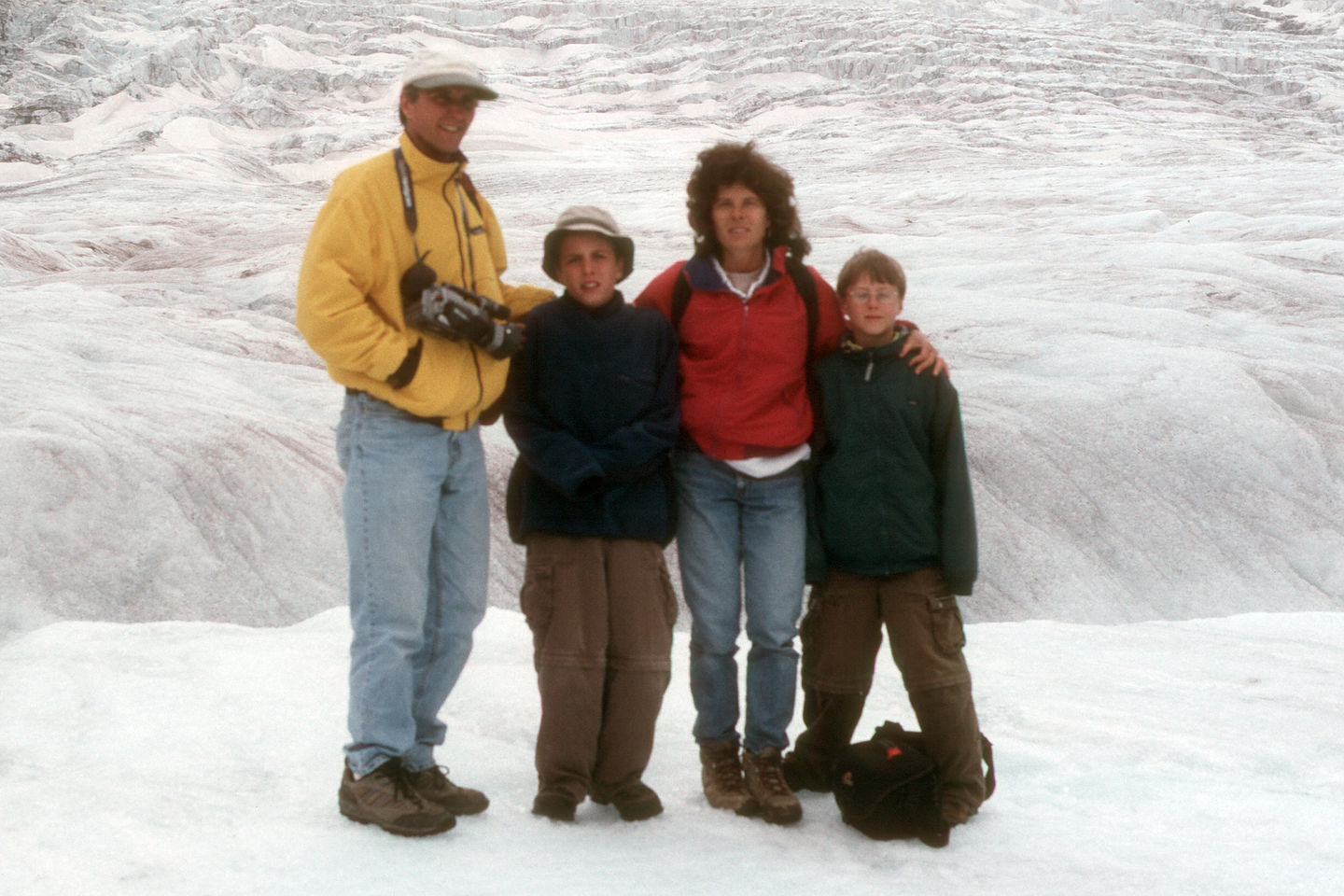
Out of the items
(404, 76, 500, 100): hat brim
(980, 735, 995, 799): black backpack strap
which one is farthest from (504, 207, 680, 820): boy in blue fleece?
(980, 735, 995, 799): black backpack strap

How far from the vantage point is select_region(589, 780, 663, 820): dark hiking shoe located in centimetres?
340

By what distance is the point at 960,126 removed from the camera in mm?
33906

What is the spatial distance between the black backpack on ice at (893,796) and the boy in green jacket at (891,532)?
0.39ft

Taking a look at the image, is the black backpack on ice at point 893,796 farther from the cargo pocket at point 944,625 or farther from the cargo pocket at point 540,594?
the cargo pocket at point 540,594

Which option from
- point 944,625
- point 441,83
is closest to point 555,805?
point 944,625

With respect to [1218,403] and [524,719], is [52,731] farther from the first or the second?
[1218,403]

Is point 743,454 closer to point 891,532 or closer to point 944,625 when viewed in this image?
point 891,532

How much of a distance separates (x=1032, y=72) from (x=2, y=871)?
144ft

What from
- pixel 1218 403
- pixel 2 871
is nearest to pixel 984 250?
pixel 1218 403

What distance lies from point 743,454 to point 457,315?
971 mm

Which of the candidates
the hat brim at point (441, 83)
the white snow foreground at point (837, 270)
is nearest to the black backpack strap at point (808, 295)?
the hat brim at point (441, 83)

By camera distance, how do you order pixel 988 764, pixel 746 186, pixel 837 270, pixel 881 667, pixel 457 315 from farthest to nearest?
pixel 837 270 → pixel 881 667 → pixel 988 764 → pixel 746 186 → pixel 457 315

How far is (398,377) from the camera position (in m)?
3.12

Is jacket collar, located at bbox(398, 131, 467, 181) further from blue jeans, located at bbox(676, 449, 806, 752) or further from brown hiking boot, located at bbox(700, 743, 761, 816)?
brown hiking boot, located at bbox(700, 743, 761, 816)
